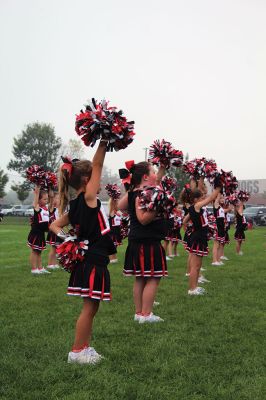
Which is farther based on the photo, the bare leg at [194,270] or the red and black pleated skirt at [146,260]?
the bare leg at [194,270]

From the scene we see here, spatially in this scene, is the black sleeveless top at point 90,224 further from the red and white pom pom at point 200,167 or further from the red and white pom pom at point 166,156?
the red and white pom pom at point 200,167

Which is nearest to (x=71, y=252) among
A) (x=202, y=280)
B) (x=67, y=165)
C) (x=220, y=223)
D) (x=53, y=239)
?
(x=67, y=165)

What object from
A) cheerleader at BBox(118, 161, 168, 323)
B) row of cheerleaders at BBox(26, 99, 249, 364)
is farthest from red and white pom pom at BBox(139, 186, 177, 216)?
cheerleader at BBox(118, 161, 168, 323)

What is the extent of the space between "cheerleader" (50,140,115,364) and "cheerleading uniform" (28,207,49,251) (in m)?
5.95

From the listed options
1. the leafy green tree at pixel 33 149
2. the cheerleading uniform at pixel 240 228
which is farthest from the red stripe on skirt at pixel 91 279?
the leafy green tree at pixel 33 149

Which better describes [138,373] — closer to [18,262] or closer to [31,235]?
[31,235]

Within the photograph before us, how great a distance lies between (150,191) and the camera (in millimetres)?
4980

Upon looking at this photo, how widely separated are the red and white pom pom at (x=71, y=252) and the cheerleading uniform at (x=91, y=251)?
5cm

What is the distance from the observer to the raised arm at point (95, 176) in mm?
3889

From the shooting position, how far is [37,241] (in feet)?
32.9

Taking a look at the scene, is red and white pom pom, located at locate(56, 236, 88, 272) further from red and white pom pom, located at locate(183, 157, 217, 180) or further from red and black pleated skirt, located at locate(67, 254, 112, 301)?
red and white pom pom, located at locate(183, 157, 217, 180)

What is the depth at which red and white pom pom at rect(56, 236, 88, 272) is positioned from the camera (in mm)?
4117

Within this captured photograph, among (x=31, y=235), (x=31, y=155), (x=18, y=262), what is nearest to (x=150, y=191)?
(x=31, y=235)

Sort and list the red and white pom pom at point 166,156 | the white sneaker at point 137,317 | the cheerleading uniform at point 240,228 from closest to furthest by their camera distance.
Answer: the white sneaker at point 137,317, the red and white pom pom at point 166,156, the cheerleading uniform at point 240,228
